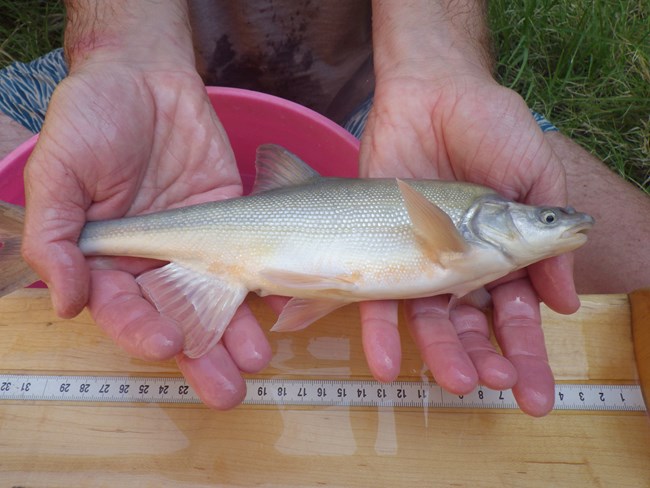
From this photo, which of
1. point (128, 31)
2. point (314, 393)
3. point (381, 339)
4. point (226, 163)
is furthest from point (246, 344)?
point (128, 31)

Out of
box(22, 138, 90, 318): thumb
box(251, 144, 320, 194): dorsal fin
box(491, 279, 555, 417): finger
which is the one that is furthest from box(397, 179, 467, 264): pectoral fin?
box(22, 138, 90, 318): thumb

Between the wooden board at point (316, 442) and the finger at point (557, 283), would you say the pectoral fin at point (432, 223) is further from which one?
the wooden board at point (316, 442)

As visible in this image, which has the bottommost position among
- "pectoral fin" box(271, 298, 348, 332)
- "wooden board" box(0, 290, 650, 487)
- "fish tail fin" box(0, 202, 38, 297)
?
"wooden board" box(0, 290, 650, 487)

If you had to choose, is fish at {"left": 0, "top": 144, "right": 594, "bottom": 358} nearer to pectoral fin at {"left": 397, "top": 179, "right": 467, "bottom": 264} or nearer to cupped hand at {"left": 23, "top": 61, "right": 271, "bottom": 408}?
pectoral fin at {"left": 397, "top": 179, "right": 467, "bottom": 264}

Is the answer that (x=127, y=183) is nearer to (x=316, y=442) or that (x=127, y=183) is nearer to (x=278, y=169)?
(x=278, y=169)

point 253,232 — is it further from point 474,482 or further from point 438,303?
point 474,482

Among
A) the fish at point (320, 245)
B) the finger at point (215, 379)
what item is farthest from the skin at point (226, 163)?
the fish at point (320, 245)
